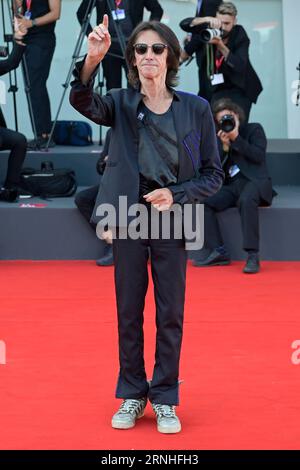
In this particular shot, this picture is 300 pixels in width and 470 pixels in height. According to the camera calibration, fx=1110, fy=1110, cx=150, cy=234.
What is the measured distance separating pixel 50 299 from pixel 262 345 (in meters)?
1.63

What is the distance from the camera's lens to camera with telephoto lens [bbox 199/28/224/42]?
8.41 meters

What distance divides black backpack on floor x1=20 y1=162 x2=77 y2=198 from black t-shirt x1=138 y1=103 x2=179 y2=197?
4.36 m

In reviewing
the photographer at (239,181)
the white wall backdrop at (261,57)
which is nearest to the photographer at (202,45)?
the photographer at (239,181)

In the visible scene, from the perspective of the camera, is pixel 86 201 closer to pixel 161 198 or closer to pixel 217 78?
pixel 217 78

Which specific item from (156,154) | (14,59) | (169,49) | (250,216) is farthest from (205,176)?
(14,59)

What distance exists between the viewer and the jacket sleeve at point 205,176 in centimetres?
398

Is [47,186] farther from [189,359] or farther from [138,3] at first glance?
[189,359]

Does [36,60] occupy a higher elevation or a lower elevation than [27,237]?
higher

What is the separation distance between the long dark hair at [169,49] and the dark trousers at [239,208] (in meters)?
3.50

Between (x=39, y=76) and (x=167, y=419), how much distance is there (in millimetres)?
5468

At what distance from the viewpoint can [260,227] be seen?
7871 mm

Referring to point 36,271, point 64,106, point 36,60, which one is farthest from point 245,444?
point 64,106

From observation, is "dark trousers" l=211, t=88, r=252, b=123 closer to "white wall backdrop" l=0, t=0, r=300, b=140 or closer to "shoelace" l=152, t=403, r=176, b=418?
"white wall backdrop" l=0, t=0, r=300, b=140

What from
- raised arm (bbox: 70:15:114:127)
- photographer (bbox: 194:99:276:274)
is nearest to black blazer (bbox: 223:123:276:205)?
photographer (bbox: 194:99:276:274)
